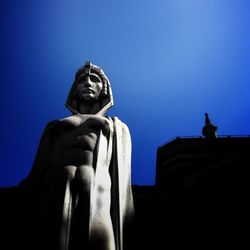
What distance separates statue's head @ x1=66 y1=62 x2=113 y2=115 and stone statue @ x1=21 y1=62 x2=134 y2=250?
0.11 meters

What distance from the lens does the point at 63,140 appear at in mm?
5648

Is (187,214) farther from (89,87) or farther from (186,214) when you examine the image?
(89,87)

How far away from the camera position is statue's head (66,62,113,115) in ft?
22.8

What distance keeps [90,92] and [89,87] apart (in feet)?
0.42

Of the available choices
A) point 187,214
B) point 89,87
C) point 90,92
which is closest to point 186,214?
point 187,214

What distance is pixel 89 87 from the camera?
704cm

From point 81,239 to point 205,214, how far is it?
91.7 inches

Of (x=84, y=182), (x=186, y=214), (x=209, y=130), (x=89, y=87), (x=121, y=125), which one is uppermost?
(x=209, y=130)

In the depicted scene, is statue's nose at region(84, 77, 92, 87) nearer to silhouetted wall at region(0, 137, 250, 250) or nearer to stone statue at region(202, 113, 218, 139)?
silhouetted wall at region(0, 137, 250, 250)

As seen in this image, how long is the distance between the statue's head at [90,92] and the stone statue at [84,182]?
0.35 feet

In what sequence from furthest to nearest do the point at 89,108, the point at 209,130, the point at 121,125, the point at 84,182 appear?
1. the point at 209,130
2. the point at 89,108
3. the point at 121,125
4. the point at 84,182

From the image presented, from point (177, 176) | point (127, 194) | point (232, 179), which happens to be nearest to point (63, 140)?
point (127, 194)

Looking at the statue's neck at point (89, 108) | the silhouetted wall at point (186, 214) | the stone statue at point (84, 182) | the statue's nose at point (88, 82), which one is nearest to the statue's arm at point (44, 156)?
the stone statue at point (84, 182)

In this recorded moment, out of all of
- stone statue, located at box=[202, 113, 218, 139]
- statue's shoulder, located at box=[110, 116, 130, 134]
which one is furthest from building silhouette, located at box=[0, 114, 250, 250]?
stone statue, located at box=[202, 113, 218, 139]
